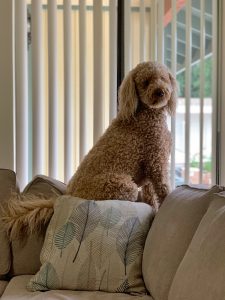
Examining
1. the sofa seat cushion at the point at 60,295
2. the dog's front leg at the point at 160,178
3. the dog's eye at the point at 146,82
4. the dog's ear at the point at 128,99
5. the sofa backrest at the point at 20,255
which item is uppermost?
the dog's eye at the point at 146,82

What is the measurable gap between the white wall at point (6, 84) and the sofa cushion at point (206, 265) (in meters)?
1.44

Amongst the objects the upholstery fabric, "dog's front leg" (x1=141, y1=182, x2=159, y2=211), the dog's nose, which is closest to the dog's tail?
the upholstery fabric

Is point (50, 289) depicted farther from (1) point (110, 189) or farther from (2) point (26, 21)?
(2) point (26, 21)

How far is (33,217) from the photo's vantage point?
6.46ft

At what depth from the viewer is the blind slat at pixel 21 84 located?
2.49m

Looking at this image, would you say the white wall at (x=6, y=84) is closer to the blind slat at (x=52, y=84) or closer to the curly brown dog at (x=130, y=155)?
the blind slat at (x=52, y=84)

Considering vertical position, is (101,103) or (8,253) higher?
(101,103)

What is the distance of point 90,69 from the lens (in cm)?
255

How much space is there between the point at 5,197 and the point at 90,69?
94 centimetres

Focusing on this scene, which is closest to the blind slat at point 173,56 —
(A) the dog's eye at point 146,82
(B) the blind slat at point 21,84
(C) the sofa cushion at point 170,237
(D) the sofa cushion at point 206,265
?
(A) the dog's eye at point 146,82

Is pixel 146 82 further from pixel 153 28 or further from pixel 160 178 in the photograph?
pixel 153 28

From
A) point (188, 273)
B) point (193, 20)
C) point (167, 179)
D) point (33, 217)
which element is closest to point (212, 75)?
point (193, 20)

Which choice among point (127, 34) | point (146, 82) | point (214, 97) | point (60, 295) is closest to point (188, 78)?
point (214, 97)

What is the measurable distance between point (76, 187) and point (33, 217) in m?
0.25
